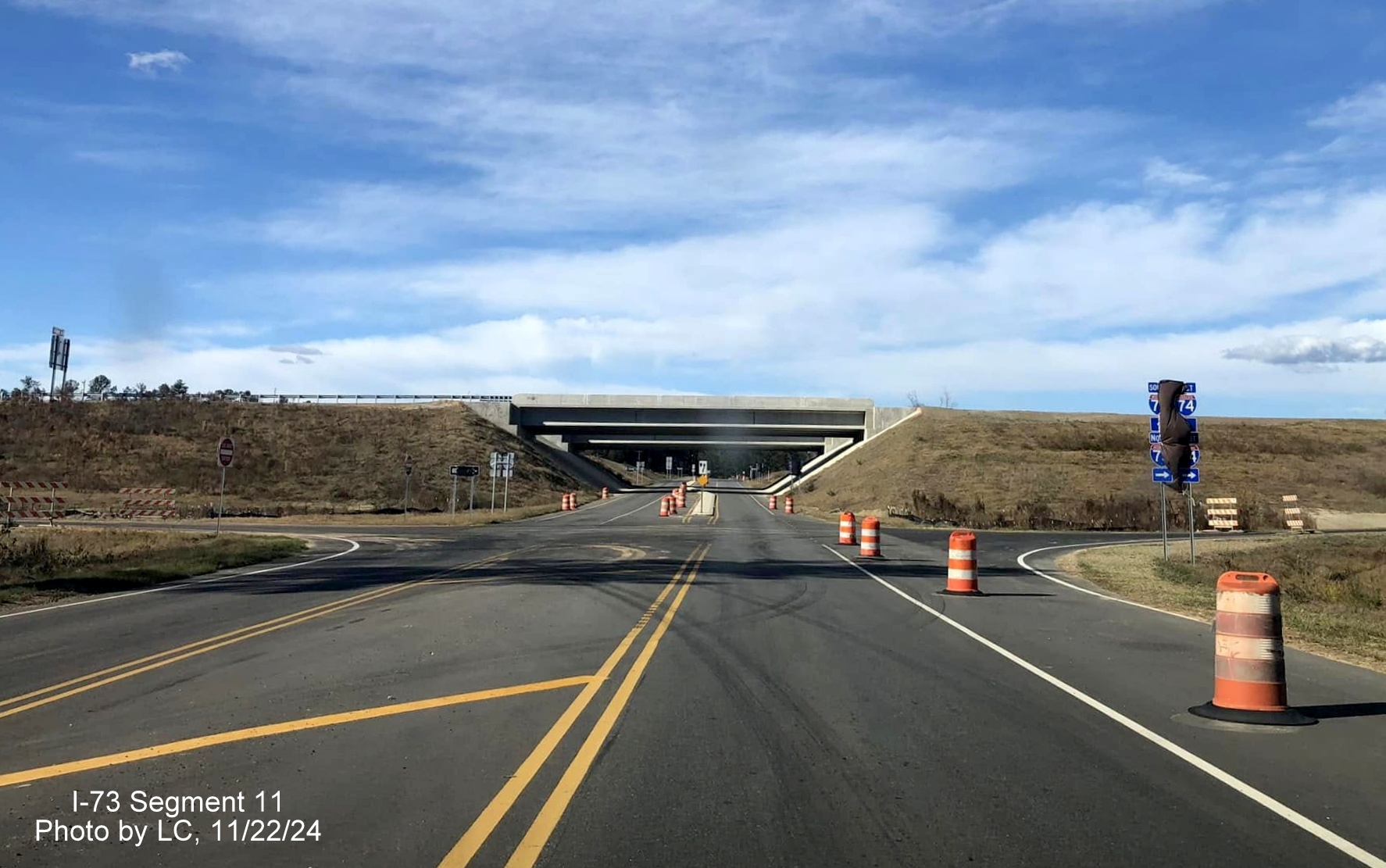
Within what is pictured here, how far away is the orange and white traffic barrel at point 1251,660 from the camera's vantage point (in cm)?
834

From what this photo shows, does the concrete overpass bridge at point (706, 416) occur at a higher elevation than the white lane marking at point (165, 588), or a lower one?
higher

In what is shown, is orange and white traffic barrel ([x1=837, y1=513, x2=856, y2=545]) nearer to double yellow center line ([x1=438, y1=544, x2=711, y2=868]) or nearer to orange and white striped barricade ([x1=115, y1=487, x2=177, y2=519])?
double yellow center line ([x1=438, y1=544, x2=711, y2=868])

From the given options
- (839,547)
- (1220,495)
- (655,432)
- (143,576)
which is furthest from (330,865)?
(655,432)

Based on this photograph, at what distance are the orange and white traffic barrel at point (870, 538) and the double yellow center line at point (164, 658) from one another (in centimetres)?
1190

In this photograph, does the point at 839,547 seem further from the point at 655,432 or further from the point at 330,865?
→ the point at 655,432

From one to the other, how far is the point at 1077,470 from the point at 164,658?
67063 millimetres

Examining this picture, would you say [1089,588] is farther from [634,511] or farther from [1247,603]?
[634,511]

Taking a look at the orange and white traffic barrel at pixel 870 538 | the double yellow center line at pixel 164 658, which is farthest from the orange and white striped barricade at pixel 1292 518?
the double yellow center line at pixel 164 658

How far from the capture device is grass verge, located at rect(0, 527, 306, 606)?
1841 centimetres

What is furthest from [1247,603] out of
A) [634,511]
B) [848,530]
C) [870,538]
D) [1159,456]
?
[634,511]

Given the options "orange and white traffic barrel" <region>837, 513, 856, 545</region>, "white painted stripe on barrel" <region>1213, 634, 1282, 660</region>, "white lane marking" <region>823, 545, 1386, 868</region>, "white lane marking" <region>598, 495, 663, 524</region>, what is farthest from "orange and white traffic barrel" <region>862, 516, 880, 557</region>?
"white lane marking" <region>598, 495, 663, 524</region>

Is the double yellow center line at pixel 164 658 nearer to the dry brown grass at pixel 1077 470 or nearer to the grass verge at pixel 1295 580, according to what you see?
the grass verge at pixel 1295 580

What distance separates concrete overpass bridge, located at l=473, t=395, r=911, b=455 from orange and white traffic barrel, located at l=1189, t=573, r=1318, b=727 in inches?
3283

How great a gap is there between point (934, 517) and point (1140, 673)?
136 feet
